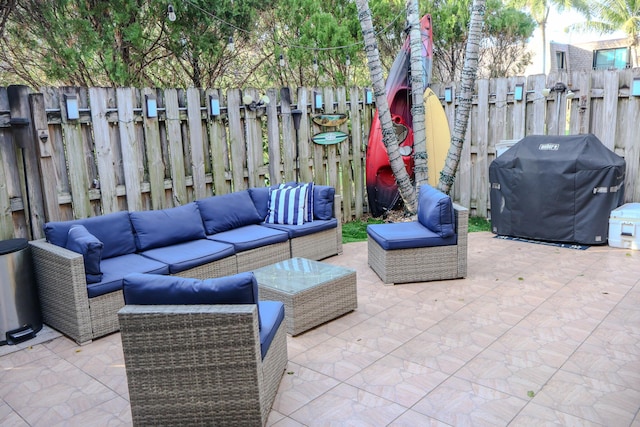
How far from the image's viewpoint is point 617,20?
73.1ft

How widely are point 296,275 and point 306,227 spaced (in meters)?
1.50

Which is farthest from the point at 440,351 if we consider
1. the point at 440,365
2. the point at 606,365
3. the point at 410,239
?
the point at 410,239

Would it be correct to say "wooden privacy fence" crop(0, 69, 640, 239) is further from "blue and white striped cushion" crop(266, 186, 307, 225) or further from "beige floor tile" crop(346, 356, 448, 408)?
"beige floor tile" crop(346, 356, 448, 408)

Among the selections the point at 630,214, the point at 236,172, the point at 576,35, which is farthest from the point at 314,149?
the point at 576,35

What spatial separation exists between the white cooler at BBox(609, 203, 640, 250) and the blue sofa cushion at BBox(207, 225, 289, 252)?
3.71 m

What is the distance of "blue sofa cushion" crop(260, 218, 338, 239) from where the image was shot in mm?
5572

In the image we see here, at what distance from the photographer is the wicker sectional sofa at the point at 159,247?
12.8 feet

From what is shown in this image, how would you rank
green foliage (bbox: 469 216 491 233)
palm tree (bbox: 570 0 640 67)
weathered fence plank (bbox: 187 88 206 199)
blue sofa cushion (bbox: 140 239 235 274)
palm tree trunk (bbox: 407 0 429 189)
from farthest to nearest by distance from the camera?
palm tree (bbox: 570 0 640 67)
green foliage (bbox: 469 216 491 233)
palm tree trunk (bbox: 407 0 429 189)
weathered fence plank (bbox: 187 88 206 199)
blue sofa cushion (bbox: 140 239 235 274)

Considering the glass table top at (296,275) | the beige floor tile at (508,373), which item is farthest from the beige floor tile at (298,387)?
the beige floor tile at (508,373)

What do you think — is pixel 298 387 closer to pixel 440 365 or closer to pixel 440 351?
pixel 440 365

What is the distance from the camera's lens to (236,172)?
244 inches

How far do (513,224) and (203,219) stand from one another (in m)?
3.78

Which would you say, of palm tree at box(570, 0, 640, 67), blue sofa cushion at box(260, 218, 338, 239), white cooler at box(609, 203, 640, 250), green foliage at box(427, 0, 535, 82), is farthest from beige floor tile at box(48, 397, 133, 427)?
palm tree at box(570, 0, 640, 67)

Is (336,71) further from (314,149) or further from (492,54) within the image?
(492,54)
